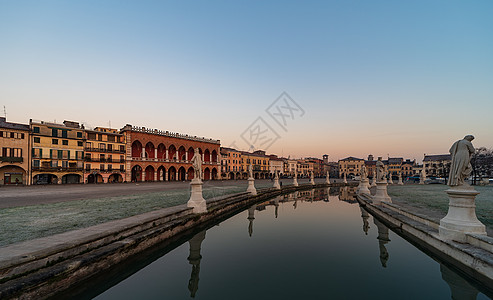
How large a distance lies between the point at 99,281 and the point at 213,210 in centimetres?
775

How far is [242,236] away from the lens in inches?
370

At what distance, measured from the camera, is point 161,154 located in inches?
2105

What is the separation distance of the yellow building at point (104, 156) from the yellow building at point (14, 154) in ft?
26.9

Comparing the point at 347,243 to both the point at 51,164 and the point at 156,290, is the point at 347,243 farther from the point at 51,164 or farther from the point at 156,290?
the point at 51,164

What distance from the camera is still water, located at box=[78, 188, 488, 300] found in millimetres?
4727

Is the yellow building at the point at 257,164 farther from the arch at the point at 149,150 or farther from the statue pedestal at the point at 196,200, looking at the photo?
the statue pedestal at the point at 196,200

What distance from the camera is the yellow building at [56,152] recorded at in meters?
37.8

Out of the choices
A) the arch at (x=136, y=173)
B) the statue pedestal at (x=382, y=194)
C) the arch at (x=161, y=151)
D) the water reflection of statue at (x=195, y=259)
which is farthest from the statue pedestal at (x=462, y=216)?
the arch at (x=161, y=151)

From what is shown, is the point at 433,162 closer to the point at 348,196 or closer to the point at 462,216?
the point at 348,196

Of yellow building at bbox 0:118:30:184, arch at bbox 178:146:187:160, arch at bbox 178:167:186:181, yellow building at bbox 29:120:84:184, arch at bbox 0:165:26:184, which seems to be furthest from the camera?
arch at bbox 178:146:187:160

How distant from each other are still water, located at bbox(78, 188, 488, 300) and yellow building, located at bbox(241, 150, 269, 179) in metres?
72.4

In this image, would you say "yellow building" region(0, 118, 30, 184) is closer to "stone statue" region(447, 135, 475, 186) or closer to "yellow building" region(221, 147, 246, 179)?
"yellow building" region(221, 147, 246, 179)

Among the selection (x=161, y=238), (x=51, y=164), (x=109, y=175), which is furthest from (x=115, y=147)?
(x=161, y=238)

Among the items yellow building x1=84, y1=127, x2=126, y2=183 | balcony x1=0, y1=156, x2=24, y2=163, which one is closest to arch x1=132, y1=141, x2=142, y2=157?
yellow building x1=84, y1=127, x2=126, y2=183
